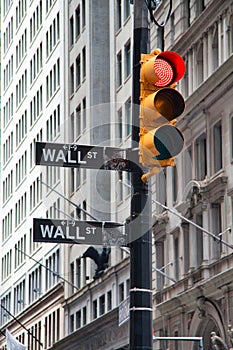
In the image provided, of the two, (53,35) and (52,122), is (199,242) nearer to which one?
(52,122)

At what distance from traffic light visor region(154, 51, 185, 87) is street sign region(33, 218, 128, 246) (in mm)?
1830

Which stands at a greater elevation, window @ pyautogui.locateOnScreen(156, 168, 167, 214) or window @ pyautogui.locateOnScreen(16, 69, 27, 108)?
window @ pyautogui.locateOnScreen(16, 69, 27, 108)

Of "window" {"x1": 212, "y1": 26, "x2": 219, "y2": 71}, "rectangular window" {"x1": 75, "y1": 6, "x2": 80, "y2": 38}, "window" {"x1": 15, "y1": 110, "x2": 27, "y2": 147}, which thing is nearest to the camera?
"window" {"x1": 212, "y1": 26, "x2": 219, "y2": 71}

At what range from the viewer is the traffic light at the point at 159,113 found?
9.69m

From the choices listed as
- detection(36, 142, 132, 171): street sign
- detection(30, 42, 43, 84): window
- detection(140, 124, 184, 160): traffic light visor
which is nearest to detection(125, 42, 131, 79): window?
detection(30, 42, 43, 84): window

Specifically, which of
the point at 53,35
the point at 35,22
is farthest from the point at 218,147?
the point at 35,22

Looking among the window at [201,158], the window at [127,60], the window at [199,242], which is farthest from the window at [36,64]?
the window at [199,242]

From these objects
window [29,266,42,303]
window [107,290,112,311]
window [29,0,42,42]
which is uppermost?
window [29,0,42,42]

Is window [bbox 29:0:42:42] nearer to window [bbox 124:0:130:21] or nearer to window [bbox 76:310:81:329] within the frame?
window [bbox 76:310:81:329]

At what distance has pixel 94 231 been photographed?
37.6 feet

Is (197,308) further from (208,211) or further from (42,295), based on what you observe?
(42,295)

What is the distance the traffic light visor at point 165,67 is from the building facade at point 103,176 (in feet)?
2.22

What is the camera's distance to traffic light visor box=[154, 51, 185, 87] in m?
9.94

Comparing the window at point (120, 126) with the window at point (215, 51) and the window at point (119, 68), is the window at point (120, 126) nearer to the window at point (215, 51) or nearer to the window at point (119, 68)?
the window at point (215, 51)
